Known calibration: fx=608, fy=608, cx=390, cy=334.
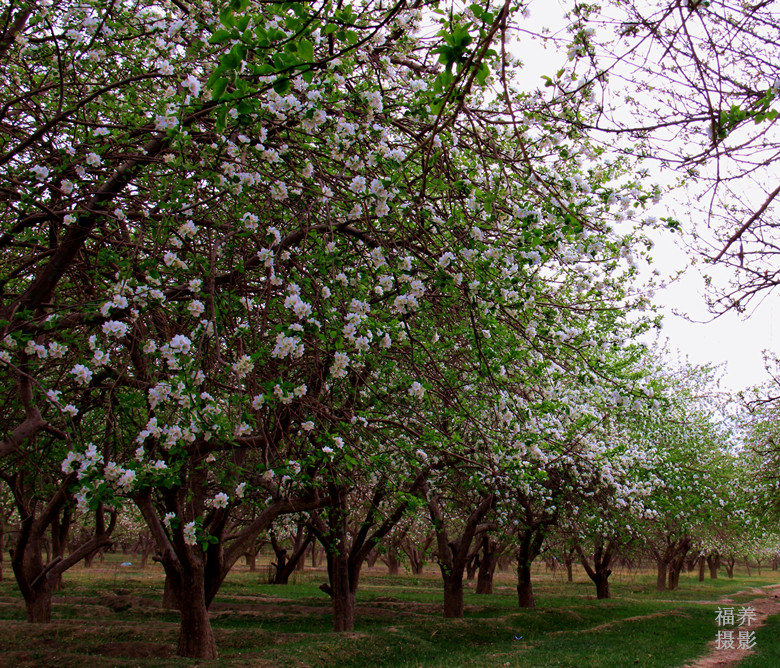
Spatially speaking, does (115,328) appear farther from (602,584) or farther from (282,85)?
(602,584)

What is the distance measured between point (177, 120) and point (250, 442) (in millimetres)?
3229

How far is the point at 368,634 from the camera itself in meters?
11.3

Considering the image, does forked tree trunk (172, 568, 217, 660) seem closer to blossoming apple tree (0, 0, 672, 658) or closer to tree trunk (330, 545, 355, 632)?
blossoming apple tree (0, 0, 672, 658)

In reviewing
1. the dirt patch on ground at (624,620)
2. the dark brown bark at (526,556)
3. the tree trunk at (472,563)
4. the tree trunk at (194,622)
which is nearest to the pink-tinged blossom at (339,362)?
the tree trunk at (194,622)

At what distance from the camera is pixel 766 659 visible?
34.3 ft

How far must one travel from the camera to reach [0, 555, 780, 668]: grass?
29.9 ft

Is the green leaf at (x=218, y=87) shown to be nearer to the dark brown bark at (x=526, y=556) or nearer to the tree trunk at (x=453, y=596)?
the tree trunk at (x=453, y=596)

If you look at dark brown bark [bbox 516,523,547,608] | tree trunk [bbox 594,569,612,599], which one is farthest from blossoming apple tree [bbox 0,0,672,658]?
tree trunk [bbox 594,569,612,599]

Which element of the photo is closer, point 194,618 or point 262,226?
point 262,226

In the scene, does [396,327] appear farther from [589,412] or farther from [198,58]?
[589,412]

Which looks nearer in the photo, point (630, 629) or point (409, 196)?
point (409, 196)

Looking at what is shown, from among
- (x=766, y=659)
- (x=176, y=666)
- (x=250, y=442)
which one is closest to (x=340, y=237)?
(x=250, y=442)

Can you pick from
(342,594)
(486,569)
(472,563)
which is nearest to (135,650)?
(342,594)

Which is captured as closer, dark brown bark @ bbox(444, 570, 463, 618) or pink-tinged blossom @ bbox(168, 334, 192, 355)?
pink-tinged blossom @ bbox(168, 334, 192, 355)
